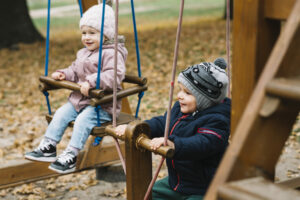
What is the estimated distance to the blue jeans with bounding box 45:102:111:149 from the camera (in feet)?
11.0

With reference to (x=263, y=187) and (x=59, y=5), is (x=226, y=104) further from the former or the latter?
(x=59, y=5)

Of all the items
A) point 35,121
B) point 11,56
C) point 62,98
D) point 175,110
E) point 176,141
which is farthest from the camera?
point 11,56

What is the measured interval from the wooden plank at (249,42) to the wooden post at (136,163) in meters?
0.67

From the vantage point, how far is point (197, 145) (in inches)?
99.3

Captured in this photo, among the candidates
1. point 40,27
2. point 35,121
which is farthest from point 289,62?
point 40,27

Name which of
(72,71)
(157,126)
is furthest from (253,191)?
(72,71)

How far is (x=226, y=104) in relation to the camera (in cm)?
279

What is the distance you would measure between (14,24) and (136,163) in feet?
39.2

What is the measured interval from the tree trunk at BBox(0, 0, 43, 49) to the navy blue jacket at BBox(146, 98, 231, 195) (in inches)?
459

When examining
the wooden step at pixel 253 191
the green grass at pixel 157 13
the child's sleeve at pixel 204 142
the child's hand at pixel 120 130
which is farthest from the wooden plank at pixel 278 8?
the green grass at pixel 157 13

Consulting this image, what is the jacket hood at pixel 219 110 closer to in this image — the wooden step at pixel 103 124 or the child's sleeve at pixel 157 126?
the child's sleeve at pixel 157 126

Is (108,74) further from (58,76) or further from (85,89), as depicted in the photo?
(58,76)

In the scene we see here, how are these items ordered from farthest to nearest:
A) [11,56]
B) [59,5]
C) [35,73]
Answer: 1. [59,5]
2. [11,56]
3. [35,73]

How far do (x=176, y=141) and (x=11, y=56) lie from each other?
1133 centimetres
